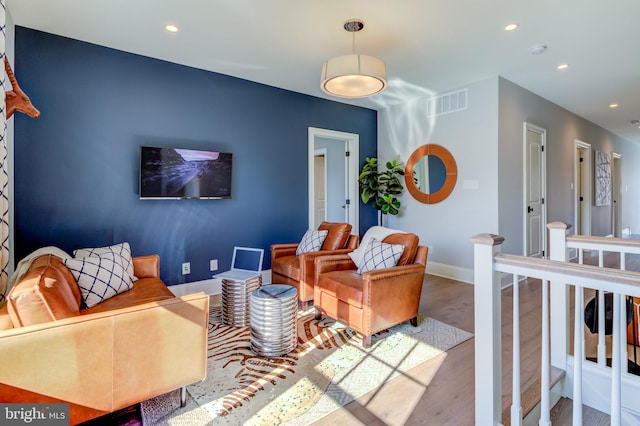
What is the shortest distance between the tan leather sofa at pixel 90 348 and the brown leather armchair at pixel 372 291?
1183 millimetres

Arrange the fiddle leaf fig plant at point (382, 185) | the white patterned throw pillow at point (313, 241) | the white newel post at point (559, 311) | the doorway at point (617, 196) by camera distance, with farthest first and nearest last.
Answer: the doorway at point (617, 196) < the fiddle leaf fig plant at point (382, 185) < the white patterned throw pillow at point (313, 241) < the white newel post at point (559, 311)

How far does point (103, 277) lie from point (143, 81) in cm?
218

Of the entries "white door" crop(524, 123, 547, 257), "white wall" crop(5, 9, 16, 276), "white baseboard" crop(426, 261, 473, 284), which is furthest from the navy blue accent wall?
"white door" crop(524, 123, 547, 257)

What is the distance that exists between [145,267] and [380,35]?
2.97 meters

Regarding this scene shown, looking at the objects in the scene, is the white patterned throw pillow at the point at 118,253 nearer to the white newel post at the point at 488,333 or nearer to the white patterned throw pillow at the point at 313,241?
the white patterned throw pillow at the point at 313,241

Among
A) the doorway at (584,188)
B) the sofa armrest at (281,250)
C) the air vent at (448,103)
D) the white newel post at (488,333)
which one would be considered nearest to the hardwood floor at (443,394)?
the white newel post at (488,333)

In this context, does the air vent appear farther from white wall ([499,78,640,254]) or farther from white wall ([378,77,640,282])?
white wall ([499,78,640,254])

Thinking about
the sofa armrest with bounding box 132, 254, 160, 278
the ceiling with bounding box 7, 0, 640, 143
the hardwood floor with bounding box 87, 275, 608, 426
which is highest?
the ceiling with bounding box 7, 0, 640, 143

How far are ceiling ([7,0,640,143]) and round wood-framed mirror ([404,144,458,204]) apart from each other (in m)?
0.98

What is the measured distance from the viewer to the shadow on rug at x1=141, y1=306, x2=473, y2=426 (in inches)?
66.7

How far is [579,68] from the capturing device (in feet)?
12.3

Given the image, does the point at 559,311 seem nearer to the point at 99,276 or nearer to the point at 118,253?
the point at 99,276

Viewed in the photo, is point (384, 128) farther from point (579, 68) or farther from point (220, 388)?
point (220, 388)

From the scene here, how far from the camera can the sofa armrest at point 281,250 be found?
3.67 m
